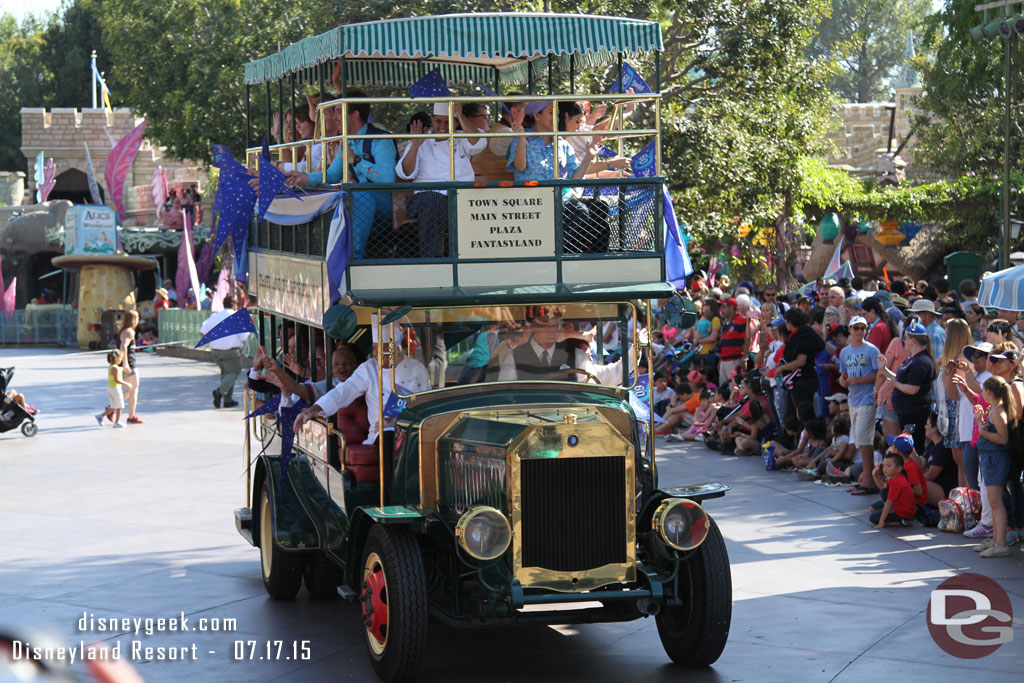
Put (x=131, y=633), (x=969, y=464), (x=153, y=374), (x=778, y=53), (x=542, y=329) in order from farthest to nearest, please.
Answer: (x=153, y=374), (x=778, y=53), (x=969, y=464), (x=131, y=633), (x=542, y=329)

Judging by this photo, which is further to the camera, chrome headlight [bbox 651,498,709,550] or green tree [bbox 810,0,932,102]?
green tree [bbox 810,0,932,102]

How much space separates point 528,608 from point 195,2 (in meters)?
23.3

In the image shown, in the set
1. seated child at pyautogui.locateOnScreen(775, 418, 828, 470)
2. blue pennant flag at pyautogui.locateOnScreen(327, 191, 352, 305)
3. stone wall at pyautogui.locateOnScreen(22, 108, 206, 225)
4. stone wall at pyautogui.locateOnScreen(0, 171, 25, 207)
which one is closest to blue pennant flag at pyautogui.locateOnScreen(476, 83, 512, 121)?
blue pennant flag at pyautogui.locateOnScreen(327, 191, 352, 305)

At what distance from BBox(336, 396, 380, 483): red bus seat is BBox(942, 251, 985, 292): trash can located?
20.0 meters

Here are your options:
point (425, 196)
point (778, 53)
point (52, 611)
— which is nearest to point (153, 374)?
point (778, 53)

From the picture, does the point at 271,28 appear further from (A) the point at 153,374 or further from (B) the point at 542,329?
(B) the point at 542,329

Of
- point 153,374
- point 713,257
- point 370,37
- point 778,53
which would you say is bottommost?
point 153,374

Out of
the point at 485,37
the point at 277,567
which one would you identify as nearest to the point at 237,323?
the point at 277,567

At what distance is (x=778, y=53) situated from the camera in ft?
68.8

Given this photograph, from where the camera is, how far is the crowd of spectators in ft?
35.4

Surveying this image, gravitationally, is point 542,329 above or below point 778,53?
below

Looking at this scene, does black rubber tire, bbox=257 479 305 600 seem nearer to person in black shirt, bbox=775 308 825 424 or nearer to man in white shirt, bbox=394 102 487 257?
man in white shirt, bbox=394 102 487 257

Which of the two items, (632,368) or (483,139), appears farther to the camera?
(483,139)

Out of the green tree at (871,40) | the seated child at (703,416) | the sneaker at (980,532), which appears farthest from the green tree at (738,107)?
the green tree at (871,40)
